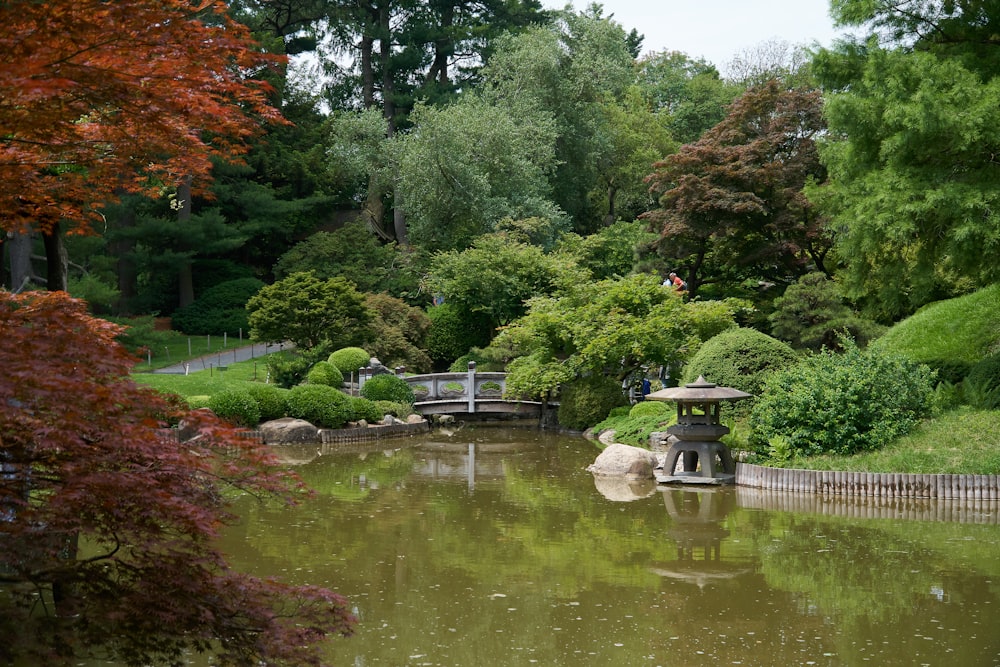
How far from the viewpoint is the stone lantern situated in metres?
14.6

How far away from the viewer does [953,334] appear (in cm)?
1791

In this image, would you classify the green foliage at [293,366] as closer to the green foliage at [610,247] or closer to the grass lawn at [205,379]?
the grass lawn at [205,379]

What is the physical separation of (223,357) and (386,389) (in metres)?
8.28

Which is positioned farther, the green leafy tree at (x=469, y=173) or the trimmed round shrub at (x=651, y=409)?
the green leafy tree at (x=469, y=173)

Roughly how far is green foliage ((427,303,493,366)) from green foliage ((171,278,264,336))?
22.8ft

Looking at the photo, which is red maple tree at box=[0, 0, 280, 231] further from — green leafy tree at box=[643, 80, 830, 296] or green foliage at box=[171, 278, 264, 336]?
green foliage at box=[171, 278, 264, 336]

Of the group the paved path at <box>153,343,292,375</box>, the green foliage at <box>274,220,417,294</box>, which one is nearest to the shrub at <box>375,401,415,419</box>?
the paved path at <box>153,343,292,375</box>

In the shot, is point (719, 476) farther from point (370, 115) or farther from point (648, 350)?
point (370, 115)

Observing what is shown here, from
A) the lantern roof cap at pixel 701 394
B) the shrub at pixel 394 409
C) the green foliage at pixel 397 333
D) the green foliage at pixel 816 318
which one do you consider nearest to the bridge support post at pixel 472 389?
the shrub at pixel 394 409

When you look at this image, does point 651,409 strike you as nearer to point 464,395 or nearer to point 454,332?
point 464,395

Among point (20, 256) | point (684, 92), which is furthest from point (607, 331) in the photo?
point (684, 92)

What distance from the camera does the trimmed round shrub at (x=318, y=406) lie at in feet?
69.2

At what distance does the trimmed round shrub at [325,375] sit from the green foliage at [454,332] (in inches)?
248

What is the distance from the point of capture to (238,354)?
30328mm
